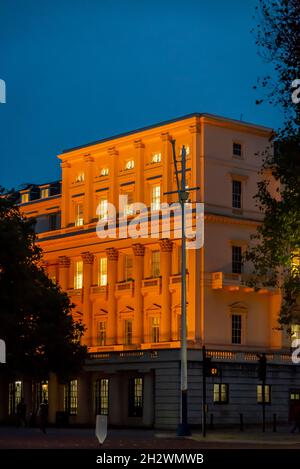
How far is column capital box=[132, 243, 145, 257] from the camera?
3223 inches

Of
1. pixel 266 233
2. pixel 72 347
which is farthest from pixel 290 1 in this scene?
pixel 72 347

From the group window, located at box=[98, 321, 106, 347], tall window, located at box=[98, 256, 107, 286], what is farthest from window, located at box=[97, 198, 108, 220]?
window, located at box=[98, 321, 106, 347]

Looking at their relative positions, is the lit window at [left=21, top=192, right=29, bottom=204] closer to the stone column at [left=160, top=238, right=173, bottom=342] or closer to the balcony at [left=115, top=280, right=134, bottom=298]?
the balcony at [left=115, top=280, right=134, bottom=298]

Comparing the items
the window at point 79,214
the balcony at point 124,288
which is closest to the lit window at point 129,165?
the window at point 79,214

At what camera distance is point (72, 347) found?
69.2 meters

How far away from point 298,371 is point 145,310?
39.5ft

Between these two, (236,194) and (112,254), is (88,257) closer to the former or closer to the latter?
(112,254)

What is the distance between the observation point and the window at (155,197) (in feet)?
267

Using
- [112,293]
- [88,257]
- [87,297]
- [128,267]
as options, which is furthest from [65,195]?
[112,293]

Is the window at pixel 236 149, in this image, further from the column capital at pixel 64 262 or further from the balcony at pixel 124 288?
the column capital at pixel 64 262

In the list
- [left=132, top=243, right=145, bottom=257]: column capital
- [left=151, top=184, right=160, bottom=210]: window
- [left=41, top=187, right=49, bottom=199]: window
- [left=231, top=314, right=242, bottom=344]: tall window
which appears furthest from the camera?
[left=41, top=187, right=49, bottom=199]: window

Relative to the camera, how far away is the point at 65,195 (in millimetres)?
90062

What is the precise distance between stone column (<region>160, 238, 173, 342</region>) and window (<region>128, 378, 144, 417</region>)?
3631mm

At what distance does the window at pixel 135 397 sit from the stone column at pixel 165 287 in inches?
143
